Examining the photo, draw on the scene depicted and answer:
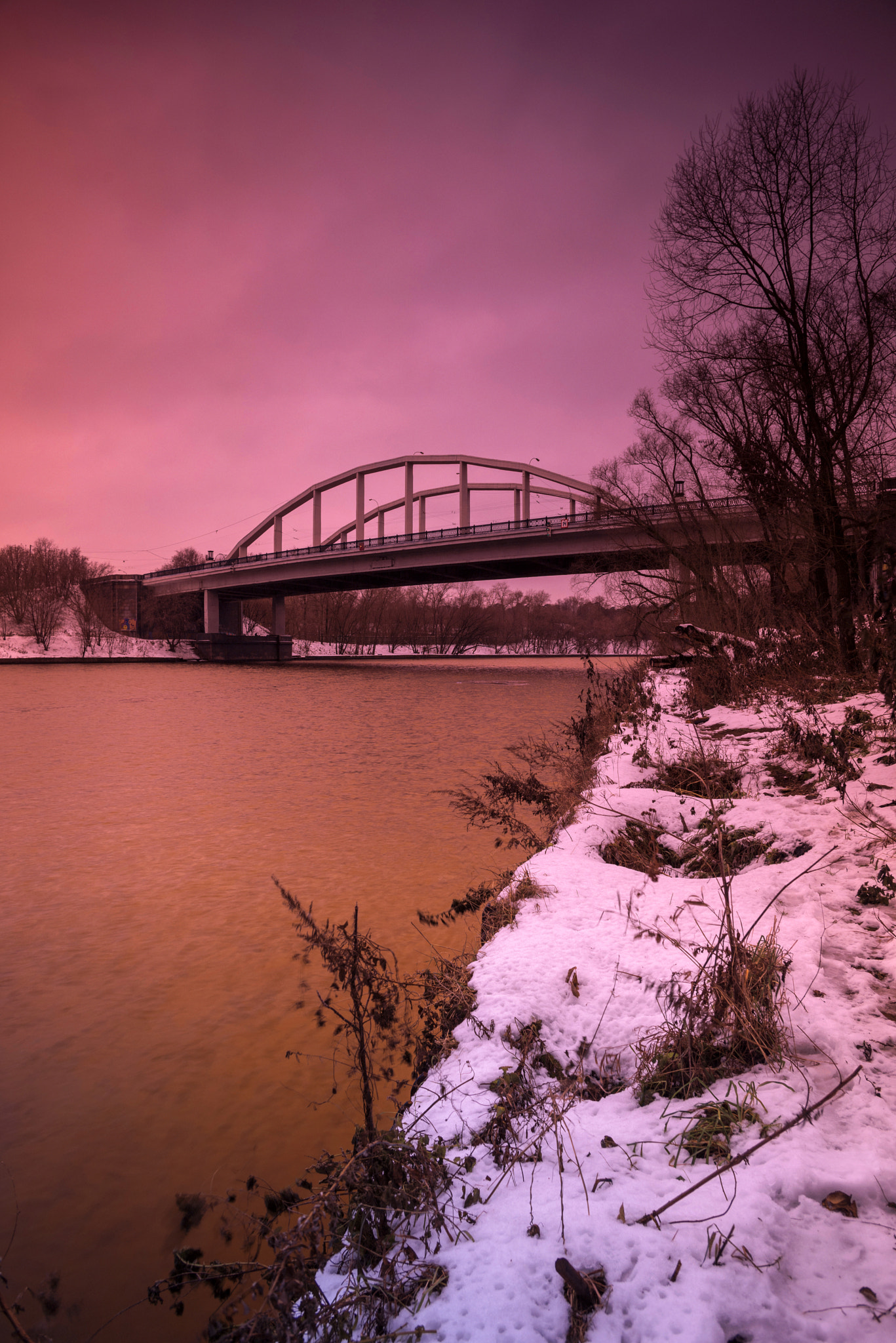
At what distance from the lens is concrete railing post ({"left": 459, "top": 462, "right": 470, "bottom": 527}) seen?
70625mm

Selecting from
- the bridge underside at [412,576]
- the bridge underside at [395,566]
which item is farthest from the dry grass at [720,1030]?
the bridge underside at [412,576]

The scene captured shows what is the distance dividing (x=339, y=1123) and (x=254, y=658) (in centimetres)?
6854

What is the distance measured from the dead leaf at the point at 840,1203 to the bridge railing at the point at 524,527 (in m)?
14.0

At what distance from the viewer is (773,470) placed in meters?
12.2

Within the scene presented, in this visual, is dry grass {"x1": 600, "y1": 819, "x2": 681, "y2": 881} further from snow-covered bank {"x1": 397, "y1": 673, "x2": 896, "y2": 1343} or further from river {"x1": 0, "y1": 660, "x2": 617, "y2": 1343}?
river {"x1": 0, "y1": 660, "x2": 617, "y2": 1343}

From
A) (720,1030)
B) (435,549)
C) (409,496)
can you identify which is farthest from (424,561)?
(720,1030)

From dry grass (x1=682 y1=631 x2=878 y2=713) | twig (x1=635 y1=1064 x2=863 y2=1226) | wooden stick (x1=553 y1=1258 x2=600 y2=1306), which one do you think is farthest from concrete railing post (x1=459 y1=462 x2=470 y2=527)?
wooden stick (x1=553 y1=1258 x2=600 y2=1306)

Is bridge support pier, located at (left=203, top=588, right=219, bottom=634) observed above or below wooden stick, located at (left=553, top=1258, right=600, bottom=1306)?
Result: above

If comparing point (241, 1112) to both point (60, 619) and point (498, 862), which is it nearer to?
point (498, 862)

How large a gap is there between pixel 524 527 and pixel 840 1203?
45.3m

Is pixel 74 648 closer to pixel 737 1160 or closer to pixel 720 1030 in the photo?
pixel 720 1030

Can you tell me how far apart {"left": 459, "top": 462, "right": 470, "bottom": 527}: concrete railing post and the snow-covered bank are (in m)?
68.5

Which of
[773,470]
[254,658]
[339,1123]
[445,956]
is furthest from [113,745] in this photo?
[254,658]

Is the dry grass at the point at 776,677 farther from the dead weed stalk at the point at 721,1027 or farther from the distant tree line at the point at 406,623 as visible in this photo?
the distant tree line at the point at 406,623
